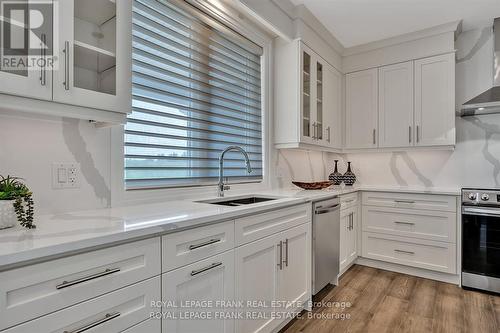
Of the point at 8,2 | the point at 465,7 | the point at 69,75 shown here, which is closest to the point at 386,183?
the point at 465,7

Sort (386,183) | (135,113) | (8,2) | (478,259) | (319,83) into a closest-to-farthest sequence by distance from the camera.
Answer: (8,2) < (135,113) < (478,259) < (319,83) < (386,183)

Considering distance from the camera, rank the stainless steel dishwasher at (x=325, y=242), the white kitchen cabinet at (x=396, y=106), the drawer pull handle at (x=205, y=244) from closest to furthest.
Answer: the drawer pull handle at (x=205, y=244) < the stainless steel dishwasher at (x=325, y=242) < the white kitchen cabinet at (x=396, y=106)

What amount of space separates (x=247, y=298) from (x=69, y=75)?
1415mm

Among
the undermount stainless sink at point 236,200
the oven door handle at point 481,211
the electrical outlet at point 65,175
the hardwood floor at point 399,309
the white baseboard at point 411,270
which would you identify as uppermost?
the electrical outlet at point 65,175

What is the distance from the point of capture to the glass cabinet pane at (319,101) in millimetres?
3045

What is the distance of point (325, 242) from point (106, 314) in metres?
1.85

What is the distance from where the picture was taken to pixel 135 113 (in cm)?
171

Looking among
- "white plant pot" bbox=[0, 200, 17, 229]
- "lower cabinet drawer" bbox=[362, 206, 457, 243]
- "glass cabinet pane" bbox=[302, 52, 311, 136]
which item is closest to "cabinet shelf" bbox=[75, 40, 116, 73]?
"white plant pot" bbox=[0, 200, 17, 229]

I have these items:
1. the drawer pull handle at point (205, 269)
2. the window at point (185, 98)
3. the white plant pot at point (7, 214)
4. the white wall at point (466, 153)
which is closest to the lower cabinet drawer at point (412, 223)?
the white wall at point (466, 153)

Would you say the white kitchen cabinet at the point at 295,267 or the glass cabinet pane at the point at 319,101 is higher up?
the glass cabinet pane at the point at 319,101

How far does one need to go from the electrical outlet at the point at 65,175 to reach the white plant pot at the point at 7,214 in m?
0.30

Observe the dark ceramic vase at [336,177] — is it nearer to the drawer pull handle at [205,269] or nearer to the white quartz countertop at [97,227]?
the white quartz countertop at [97,227]

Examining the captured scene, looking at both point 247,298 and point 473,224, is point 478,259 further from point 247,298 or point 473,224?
Result: point 247,298

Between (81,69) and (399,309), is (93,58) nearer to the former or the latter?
(81,69)
